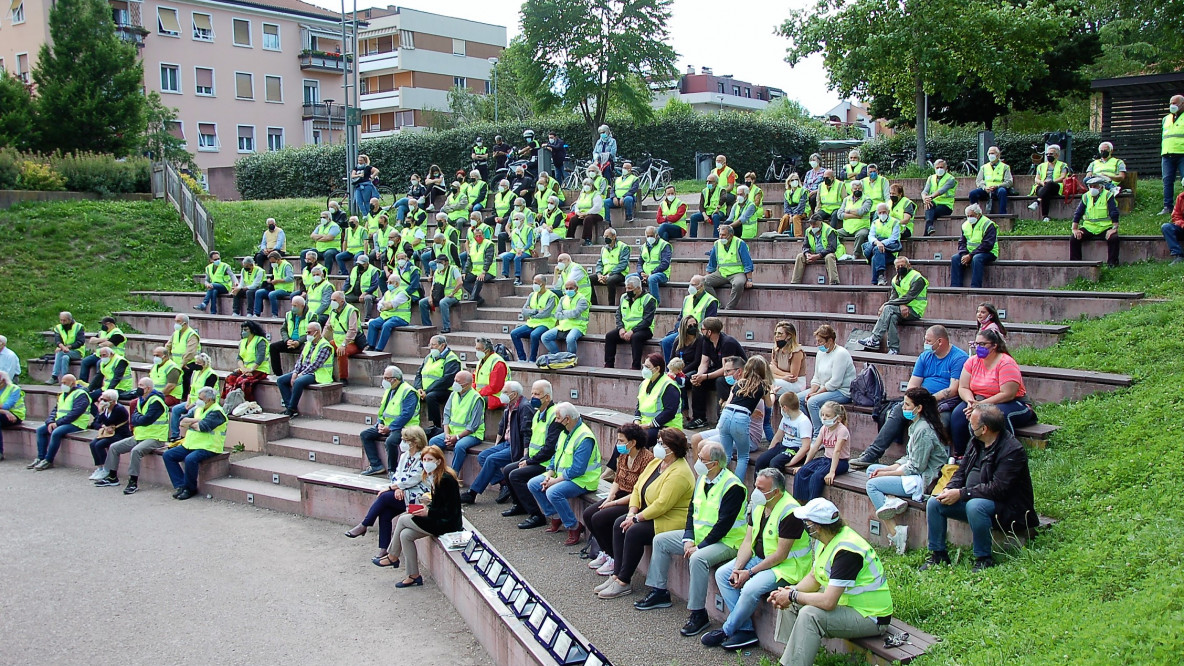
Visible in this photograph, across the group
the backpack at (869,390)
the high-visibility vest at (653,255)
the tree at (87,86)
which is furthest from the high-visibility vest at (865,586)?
the tree at (87,86)

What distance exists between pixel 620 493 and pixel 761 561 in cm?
230

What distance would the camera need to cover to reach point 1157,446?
788 cm

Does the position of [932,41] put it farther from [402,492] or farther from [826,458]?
[402,492]

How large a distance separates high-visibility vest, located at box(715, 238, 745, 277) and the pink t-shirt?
5.66 meters

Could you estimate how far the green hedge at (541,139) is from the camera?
29047 mm

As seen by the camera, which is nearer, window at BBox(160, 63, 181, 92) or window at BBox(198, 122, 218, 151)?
window at BBox(160, 63, 181, 92)

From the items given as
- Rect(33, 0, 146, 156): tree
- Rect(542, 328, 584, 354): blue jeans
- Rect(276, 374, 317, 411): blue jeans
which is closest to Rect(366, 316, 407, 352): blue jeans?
Rect(276, 374, 317, 411): blue jeans

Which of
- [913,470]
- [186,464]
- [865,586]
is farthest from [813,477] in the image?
[186,464]

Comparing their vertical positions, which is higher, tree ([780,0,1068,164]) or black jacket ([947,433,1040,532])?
tree ([780,0,1068,164])

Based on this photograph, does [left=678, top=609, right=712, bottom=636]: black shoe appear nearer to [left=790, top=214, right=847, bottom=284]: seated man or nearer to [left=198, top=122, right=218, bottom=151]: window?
[left=790, top=214, right=847, bottom=284]: seated man

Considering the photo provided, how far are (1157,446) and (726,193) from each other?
10.9m

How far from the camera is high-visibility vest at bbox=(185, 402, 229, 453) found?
13008mm

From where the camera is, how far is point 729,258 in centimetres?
1437

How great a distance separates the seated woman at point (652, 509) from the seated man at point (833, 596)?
1.86 m
